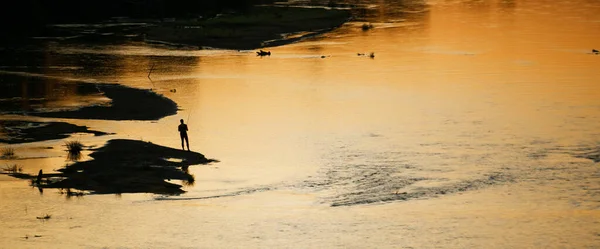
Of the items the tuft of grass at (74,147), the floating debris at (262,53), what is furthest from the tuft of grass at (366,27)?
the tuft of grass at (74,147)

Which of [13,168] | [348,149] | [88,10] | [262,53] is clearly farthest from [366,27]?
[13,168]

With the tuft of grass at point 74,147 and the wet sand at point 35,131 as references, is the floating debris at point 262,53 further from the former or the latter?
the tuft of grass at point 74,147

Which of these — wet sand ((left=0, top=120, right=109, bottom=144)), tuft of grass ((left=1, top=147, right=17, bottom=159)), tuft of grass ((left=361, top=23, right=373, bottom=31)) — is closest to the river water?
tuft of grass ((left=1, top=147, right=17, bottom=159))

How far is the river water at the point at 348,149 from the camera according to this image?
109ft

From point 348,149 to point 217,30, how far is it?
181ft

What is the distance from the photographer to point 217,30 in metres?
98.4

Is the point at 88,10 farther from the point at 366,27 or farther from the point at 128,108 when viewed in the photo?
→ the point at 128,108

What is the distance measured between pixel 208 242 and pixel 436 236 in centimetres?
764

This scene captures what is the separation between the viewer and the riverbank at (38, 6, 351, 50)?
3642 inches

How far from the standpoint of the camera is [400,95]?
202 feet

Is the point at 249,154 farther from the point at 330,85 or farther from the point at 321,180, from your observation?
the point at 330,85

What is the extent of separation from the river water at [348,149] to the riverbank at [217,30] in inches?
248

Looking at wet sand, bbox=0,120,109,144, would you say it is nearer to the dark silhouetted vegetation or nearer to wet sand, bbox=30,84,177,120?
wet sand, bbox=30,84,177,120

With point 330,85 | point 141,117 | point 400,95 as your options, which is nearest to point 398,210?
point 141,117
